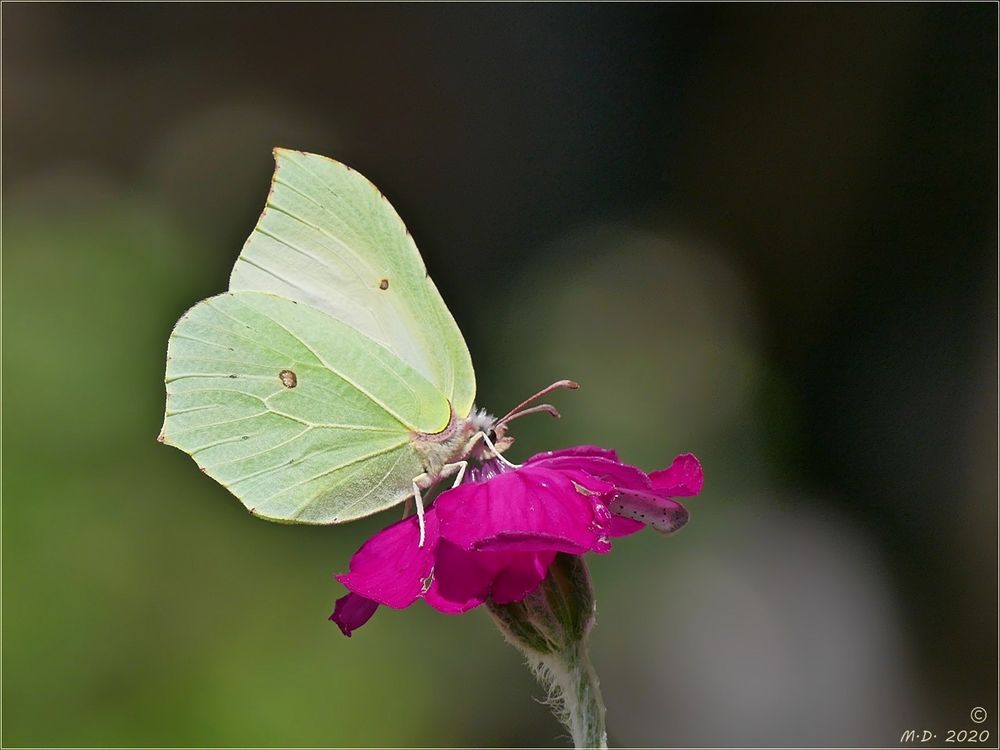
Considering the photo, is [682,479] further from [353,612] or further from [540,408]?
[353,612]

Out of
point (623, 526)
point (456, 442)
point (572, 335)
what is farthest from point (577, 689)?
point (572, 335)

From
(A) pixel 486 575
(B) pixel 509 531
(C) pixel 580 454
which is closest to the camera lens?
(B) pixel 509 531

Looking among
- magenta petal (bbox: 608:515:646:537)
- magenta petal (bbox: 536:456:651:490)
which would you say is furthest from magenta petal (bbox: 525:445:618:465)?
magenta petal (bbox: 608:515:646:537)

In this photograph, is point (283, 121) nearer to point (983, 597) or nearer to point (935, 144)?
point (935, 144)

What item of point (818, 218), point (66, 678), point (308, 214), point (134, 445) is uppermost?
point (308, 214)

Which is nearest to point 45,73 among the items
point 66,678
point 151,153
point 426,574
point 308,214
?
point 151,153

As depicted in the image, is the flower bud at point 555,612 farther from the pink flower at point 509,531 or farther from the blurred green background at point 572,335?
the blurred green background at point 572,335

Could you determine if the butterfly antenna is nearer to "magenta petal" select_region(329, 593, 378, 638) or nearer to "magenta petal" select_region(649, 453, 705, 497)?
"magenta petal" select_region(649, 453, 705, 497)
